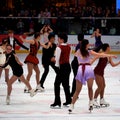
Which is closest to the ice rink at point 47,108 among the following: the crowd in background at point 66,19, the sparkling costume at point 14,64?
the sparkling costume at point 14,64

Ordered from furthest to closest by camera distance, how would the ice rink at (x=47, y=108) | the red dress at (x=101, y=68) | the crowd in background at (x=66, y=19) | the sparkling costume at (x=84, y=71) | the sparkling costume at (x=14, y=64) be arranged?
1. the crowd in background at (x=66, y=19)
2. the sparkling costume at (x=14, y=64)
3. the red dress at (x=101, y=68)
4. the sparkling costume at (x=84, y=71)
5. the ice rink at (x=47, y=108)

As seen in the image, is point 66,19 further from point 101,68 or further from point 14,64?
point 101,68

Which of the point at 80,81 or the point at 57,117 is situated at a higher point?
the point at 80,81

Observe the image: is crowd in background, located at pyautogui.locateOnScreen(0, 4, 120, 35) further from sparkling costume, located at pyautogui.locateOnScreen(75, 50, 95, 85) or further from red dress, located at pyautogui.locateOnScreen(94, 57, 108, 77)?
sparkling costume, located at pyautogui.locateOnScreen(75, 50, 95, 85)

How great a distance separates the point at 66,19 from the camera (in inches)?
1013

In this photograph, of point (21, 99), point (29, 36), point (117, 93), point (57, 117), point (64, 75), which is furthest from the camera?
point (29, 36)

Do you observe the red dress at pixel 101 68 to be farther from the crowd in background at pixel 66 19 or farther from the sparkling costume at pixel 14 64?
the crowd in background at pixel 66 19

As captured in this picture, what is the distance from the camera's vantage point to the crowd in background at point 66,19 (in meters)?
25.5

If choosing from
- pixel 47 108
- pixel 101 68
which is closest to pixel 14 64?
pixel 47 108

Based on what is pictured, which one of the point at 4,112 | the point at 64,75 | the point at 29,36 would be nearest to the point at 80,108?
the point at 64,75

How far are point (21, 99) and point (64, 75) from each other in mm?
1801

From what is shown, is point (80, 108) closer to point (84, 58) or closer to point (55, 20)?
point (84, 58)

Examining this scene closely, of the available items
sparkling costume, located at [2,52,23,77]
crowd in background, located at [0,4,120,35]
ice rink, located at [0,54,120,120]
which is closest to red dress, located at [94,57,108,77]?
ice rink, located at [0,54,120,120]

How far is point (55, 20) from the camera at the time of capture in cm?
2603
